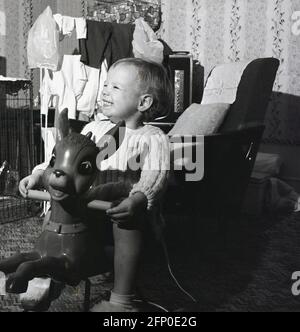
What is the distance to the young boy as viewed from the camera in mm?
1069

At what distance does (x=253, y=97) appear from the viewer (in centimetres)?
218

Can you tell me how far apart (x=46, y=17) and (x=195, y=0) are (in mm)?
1603

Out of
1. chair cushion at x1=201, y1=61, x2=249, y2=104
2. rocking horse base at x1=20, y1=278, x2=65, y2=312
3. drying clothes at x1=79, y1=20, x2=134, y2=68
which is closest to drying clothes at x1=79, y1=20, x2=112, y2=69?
drying clothes at x1=79, y1=20, x2=134, y2=68

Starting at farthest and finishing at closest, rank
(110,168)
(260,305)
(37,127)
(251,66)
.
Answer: (37,127)
(251,66)
(260,305)
(110,168)

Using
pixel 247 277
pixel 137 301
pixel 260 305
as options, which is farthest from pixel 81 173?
pixel 247 277

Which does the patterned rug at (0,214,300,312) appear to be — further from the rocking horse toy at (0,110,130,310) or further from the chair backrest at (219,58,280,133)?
the chair backrest at (219,58,280,133)

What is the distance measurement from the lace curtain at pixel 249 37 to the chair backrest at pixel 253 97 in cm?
123

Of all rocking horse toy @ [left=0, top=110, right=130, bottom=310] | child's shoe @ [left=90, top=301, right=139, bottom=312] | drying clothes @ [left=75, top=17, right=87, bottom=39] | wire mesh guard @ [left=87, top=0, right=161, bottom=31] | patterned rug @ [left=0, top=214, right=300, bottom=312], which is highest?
wire mesh guard @ [left=87, top=0, right=161, bottom=31]

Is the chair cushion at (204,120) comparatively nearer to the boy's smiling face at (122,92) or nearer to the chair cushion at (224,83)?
the chair cushion at (224,83)

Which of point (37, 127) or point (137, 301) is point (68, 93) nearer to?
point (37, 127)

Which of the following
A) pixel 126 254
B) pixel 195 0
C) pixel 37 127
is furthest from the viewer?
pixel 195 0

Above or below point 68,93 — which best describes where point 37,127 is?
below

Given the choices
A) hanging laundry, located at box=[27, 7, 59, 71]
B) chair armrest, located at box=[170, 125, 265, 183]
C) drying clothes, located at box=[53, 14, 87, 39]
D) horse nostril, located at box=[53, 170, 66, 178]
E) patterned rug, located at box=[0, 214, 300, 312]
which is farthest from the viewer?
drying clothes, located at box=[53, 14, 87, 39]

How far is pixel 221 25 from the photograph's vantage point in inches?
147
